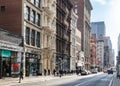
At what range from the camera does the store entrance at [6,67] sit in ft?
171

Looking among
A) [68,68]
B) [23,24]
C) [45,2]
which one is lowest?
[68,68]

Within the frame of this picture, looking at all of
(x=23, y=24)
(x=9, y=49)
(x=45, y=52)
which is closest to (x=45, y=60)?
(x=45, y=52)

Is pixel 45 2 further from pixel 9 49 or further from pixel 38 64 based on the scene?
pixel 9 49

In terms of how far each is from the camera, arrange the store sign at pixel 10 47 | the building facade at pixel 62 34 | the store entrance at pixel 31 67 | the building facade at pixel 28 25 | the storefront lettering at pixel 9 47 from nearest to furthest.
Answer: the storefront lettering at pixel 9 47
the store sign at pixel 10 47
the building facade at pixel 28 25
the store entrance at pixel 31 67
the building facade at pixel 62 34

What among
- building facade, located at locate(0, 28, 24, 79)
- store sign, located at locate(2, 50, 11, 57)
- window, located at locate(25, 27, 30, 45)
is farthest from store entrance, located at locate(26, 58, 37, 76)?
store sign, located at locate(2, 50, 11, 57)

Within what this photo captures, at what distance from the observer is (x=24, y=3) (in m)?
59.5

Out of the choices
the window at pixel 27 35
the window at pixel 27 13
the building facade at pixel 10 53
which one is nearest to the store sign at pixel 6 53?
the building facade at pixel 10 53

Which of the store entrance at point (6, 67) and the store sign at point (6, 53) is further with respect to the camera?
the store entrance at point (6, 67)

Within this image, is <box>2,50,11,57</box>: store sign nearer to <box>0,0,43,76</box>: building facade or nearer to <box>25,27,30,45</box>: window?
<box>0,0,43,76</box>: building facade

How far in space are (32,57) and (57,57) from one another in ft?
74.6

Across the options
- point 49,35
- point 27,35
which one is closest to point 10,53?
point 27,35

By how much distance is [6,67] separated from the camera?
52.9m

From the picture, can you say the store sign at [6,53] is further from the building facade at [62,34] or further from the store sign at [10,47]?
the building facade at [62,34]

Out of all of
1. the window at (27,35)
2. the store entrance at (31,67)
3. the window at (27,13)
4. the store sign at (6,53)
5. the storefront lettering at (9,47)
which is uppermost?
the window at (27,13)
